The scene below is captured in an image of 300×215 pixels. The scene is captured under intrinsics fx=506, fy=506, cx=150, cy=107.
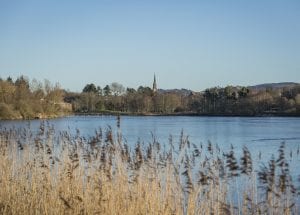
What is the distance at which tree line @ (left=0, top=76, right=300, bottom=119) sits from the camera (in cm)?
8419

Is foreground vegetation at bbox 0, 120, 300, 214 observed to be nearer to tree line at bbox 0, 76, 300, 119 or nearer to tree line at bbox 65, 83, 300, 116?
tree line at bbox 0, 76, 300, 119

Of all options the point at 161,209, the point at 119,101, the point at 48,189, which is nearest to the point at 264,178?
A: the point at 161,209

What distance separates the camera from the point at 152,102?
399ft

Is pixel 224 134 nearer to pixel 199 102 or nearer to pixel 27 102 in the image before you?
pixel 27 102

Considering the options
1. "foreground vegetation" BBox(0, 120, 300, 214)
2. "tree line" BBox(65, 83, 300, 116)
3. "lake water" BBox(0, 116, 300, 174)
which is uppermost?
"tree line" BBox(65, 83, 300, 116)

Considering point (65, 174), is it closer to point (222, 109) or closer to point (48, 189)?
point (48, 189)

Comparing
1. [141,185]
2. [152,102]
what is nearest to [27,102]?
[152,102]

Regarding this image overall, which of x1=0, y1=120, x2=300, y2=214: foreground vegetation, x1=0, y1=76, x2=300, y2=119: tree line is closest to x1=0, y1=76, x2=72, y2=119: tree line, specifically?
x1=0, y1=76, x2=300, y2=119: tree line

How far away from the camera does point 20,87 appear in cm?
8512

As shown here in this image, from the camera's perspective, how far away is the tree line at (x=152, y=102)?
84188 millimetres

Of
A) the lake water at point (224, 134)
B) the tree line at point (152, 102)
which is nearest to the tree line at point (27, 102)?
the tree line at point (152, 102)

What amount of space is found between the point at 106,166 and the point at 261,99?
4090 inches

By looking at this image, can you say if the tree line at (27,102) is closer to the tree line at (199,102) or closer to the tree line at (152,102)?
the tree line at (152,102)

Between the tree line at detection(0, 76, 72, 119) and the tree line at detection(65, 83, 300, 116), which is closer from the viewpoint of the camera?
the tree line at detection(0, 76, 72, 119)
